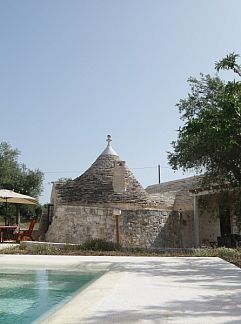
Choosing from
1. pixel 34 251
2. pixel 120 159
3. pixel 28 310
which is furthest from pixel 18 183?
pixel 28 310

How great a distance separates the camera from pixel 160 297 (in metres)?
6.25

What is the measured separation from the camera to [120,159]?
2247 cm

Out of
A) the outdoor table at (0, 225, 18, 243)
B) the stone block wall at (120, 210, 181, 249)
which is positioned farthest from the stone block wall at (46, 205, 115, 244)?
the outdoor table at (0, 225, 18, 243)

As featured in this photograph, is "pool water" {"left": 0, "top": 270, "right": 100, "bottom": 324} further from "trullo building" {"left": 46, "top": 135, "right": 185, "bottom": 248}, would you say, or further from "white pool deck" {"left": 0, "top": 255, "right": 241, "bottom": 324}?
"trullo building" {"left": 46, "top": 135, "right": 185, "bottom": 248}

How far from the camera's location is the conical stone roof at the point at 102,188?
66.6ft

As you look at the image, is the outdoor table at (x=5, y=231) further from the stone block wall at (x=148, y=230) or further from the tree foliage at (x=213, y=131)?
the tree foliage at (x=213, y=131)

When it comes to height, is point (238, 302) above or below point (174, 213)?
below

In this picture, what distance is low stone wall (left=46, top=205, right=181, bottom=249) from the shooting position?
1967 cm

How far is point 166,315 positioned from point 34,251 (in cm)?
1110

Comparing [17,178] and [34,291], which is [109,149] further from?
[17,178]

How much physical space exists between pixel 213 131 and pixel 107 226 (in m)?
9.58

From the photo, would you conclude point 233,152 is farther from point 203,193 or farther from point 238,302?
point 238,302

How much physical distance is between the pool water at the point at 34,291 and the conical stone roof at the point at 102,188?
9.63m

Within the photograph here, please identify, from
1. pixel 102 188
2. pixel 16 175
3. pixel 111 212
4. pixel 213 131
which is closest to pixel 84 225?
pixel 111 212
